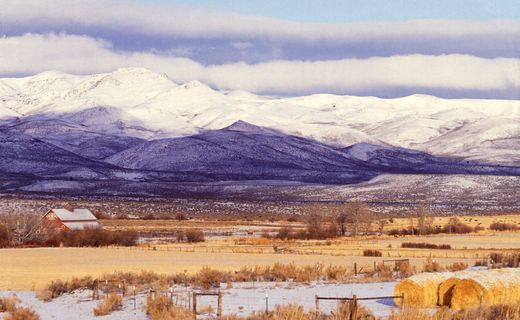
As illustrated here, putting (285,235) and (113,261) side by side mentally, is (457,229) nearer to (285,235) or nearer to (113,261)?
(285,235)

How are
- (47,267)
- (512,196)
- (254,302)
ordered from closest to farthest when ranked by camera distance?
(254,302) → (47,267) → (512,196)

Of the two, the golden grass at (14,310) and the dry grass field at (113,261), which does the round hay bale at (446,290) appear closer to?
the golden grass at (14,310)

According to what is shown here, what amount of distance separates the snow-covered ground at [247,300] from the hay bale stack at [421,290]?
67cm

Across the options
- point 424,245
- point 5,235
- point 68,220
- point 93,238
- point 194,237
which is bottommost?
point 424,245

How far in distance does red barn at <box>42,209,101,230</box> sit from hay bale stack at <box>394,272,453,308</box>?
53.3 meters

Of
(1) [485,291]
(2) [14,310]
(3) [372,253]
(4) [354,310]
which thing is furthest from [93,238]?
(4) [354,310]

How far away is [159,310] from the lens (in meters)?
29.7

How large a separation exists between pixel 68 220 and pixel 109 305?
53.1 meters

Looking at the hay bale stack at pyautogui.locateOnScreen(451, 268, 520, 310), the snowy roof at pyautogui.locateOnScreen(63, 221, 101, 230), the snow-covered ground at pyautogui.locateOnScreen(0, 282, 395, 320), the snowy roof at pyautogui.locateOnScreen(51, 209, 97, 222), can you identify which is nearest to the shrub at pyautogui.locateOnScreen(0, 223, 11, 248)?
the snowy roof at pyautogui.locateOnScreen(63, 221, 101, 230)

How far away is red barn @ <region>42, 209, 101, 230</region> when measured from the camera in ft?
268

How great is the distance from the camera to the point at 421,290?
30.1 m

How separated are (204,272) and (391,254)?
21867 millimetres

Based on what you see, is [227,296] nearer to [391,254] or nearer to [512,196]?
[391,254]

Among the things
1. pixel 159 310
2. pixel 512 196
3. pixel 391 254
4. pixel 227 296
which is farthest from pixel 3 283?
pixel 512 196
